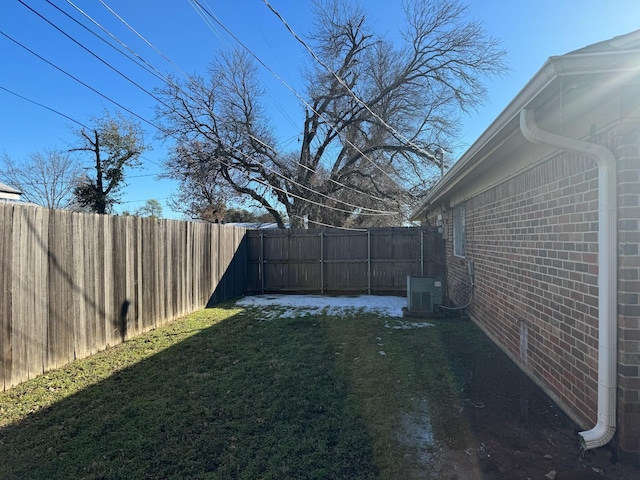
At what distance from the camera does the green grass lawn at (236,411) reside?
2262 mm

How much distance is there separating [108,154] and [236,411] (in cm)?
2149

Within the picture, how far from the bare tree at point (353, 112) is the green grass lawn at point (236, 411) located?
37.3 feet

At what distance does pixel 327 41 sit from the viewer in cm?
1636

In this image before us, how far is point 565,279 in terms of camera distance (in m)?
2.74

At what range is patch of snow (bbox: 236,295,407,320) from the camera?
731 cm

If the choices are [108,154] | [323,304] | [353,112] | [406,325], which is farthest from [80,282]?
[108,154]

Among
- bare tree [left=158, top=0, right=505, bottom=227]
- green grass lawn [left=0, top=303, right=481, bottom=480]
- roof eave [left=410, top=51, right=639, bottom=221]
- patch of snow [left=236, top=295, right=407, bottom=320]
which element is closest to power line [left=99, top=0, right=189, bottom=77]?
green grass lawn [left=0, top=303, right=481, bottom=480]

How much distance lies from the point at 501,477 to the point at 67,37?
6.83 m

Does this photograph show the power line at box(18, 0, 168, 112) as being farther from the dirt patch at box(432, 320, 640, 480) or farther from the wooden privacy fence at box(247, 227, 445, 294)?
the dirt patch at box(432, 320, 640, 480)

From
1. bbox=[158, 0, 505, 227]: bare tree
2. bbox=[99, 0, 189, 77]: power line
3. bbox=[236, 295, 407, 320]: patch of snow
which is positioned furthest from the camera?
bbox=[158, 0, 505, 227]: bare tree

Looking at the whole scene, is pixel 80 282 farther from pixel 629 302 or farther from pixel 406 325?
pixel 629 302

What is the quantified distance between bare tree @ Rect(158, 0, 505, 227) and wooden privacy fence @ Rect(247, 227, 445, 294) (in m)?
5.28

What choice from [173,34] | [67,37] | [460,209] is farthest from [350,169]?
[67,37]

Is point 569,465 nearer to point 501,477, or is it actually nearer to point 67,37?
point 501,477
